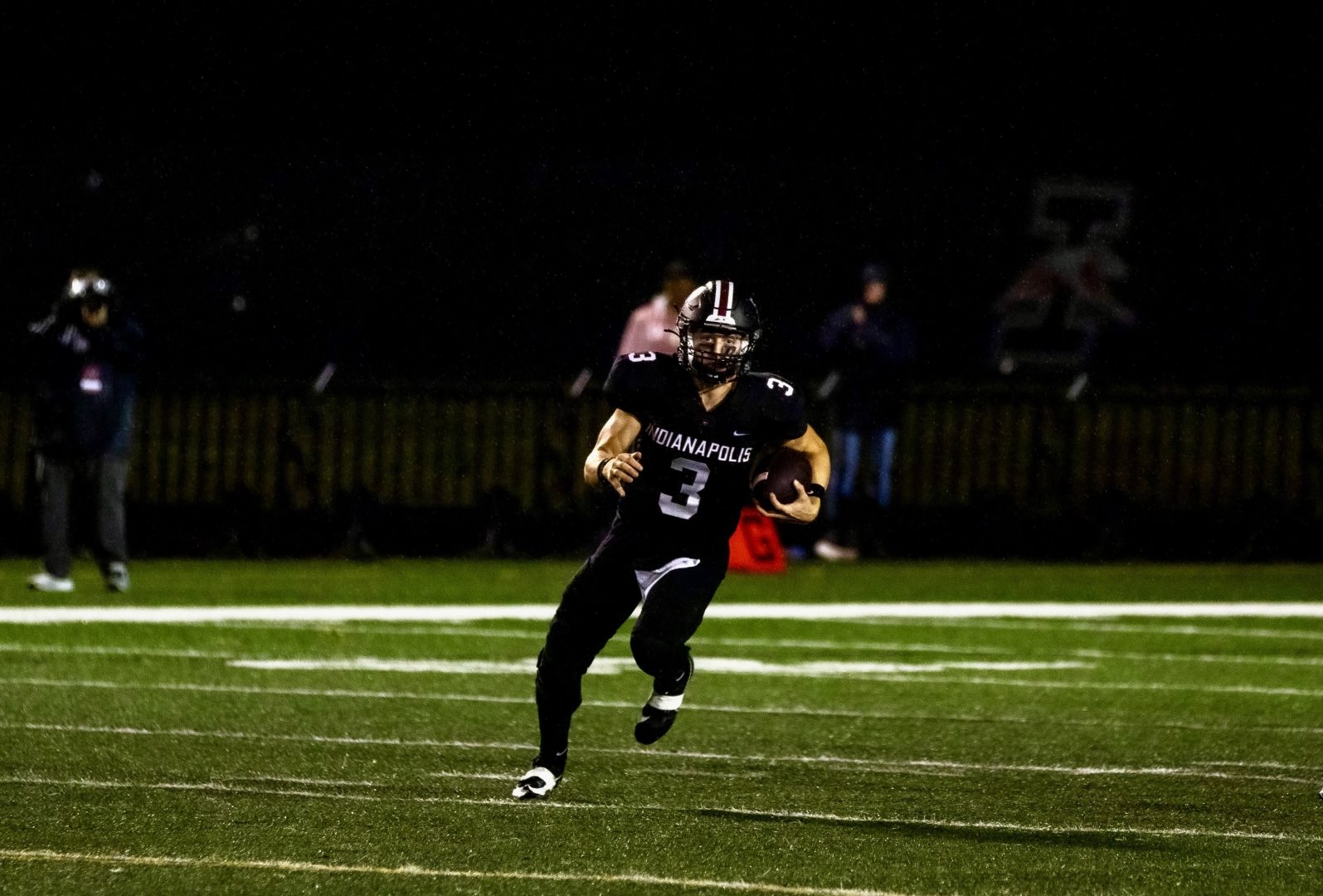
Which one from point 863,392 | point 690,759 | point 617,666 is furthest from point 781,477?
point 863,392

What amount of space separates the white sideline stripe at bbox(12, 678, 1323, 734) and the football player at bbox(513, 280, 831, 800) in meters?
2.56

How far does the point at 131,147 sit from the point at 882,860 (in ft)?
63.2

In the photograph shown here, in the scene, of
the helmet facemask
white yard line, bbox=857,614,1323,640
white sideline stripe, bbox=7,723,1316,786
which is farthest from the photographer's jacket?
the helmet facemask

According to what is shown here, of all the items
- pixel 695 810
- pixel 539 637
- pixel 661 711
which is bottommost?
pixel 539 637

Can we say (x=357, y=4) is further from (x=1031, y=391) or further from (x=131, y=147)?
(x=1031, y=391)

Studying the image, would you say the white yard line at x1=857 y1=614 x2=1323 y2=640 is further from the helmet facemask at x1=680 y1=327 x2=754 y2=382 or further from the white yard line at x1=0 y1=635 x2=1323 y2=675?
the helmet facemask at x1=680 y1=327 x2=754 y2=382

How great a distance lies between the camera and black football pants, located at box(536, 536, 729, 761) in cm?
816

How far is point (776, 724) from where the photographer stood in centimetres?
1043

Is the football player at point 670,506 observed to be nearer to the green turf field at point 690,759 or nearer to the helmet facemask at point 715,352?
the helmet facemask at point 715,352

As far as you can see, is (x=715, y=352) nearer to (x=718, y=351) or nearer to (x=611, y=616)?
(x=718, y=351)

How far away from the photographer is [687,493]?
8273 mm

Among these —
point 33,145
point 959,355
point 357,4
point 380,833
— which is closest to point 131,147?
point 33,145

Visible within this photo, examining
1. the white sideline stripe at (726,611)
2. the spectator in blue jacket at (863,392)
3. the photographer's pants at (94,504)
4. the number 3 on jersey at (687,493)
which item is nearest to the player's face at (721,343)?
the number 3 on jersey at (687,493)

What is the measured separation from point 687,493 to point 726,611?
7.40m
